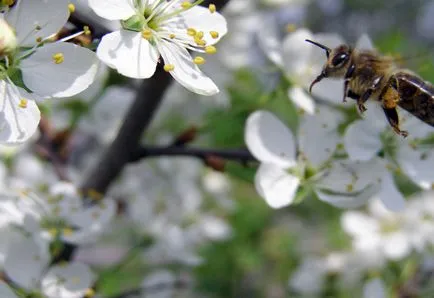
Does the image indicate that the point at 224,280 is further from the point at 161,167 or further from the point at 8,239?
the point at 8,239

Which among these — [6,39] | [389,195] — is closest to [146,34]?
[6,39]

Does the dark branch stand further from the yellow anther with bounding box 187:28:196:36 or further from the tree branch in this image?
the yellow anther with bounding box 187:28:196:36

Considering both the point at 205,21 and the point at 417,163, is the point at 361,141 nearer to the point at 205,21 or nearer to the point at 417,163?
the point at 417,163

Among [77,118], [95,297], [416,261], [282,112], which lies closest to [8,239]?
[95,297]

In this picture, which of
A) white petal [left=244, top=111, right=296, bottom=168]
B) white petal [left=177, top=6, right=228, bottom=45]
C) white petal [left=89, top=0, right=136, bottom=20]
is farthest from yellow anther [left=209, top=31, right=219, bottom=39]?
white petal [left=244, top=111, right=296, bottom=168]

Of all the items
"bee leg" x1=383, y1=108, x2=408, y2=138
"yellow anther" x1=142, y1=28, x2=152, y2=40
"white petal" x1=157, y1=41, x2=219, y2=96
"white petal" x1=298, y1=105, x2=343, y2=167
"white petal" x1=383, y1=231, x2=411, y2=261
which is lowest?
"white petal" x1=383, y1=231, x2=411, y2=261

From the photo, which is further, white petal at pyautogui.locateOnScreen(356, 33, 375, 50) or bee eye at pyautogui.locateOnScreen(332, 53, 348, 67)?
white petal at pyautogui.locateOnScreen(356, 33, 375, 50)

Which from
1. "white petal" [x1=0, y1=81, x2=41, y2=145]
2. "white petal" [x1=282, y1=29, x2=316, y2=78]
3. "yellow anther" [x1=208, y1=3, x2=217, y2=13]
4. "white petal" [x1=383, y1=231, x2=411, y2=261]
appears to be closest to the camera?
"white petal" [x1=0, y1=81, x2=41, y2=145]

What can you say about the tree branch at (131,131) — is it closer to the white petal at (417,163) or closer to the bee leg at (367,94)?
the bee leg at (367,94)

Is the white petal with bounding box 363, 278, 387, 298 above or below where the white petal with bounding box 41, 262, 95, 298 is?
below
